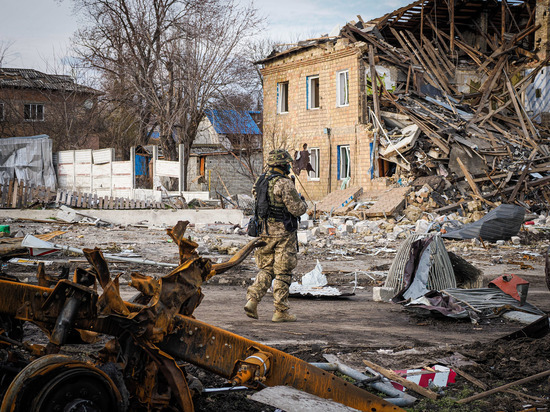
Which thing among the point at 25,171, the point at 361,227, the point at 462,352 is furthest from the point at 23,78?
the point at 462,352

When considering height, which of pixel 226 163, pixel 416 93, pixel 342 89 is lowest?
pixel 226 163

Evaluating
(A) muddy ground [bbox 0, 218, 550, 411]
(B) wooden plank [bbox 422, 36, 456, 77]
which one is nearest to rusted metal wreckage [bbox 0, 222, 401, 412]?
(A) muddy ground [bbox 0, 218, 550, 411]

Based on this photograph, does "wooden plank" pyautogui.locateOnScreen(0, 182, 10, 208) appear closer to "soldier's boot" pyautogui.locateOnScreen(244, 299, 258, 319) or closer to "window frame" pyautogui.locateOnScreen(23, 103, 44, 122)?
"soldier's boot" pyautogui.locateOnScreen(244, 299, 258, 319)

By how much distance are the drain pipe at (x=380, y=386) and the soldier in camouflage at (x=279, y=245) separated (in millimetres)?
2117

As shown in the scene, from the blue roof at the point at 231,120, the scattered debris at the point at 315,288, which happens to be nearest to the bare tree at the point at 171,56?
the blue roof at the point at 231,120

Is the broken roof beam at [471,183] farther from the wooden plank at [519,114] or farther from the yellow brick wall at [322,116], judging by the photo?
the yellow brick wall at [322,116]

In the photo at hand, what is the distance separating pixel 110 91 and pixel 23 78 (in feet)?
30.7

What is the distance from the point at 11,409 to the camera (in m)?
2.43

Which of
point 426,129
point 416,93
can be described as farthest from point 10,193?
point 416,93

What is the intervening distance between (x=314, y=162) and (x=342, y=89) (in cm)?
357

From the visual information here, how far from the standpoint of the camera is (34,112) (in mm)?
32812

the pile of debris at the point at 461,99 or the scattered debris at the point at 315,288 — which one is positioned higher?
the pile of debris at the point at 461,99

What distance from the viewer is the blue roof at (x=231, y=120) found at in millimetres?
28328

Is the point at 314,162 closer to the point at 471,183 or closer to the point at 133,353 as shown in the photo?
the point at 471,183
